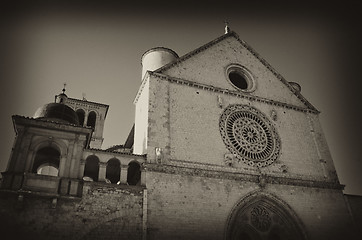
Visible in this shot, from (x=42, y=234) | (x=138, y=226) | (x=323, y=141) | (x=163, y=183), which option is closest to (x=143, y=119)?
(x=163, y=183)

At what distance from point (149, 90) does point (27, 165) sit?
642 centimetres

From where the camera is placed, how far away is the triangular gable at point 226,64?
54.9ft

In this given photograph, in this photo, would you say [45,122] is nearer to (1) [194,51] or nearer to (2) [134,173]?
(2) [134,173]

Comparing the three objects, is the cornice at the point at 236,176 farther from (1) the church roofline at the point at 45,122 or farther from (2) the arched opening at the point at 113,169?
(1) the church roofline at the point at 45,122

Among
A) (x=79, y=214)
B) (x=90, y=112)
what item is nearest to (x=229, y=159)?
(x=79, y=214)

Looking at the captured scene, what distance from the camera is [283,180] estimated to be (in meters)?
15.0

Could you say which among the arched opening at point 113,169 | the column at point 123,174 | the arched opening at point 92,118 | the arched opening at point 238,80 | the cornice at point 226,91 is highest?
the arched opening at point 92,118

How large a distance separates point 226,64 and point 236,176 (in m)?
7.35

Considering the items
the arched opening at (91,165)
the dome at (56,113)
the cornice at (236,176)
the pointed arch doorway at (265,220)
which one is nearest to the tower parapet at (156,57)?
the dome at (56,113)

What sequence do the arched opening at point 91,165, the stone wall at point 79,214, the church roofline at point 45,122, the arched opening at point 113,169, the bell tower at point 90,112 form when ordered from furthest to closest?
the bell tower at point 90,112 → the arched opening at point 113,169 → the arched opening at point 91,165 → the church roofline at point 45,122 → the stone wall at point 79,214

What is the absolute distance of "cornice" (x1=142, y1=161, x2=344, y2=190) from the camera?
12.8 m

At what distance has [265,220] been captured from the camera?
14.0m

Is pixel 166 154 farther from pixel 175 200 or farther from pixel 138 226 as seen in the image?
pixel 138 226

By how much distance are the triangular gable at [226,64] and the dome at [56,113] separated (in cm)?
506
